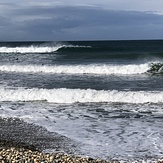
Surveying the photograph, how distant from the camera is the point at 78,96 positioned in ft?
48.7

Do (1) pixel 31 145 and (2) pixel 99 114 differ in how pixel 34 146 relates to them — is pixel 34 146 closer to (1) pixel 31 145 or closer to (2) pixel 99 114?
(1) pixel 31 145

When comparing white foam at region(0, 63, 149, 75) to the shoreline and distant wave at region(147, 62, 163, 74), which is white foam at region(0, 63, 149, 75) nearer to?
distant wave at region(147, 62, 163, 74)

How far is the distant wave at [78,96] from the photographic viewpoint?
1423cm

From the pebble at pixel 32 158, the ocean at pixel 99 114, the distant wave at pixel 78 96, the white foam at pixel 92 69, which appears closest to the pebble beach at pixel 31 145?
the pebble at pixel 32 158

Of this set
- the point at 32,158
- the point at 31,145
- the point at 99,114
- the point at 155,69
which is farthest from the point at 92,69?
the point at 32,158

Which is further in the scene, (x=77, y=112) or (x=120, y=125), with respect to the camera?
(x=77, y=112)

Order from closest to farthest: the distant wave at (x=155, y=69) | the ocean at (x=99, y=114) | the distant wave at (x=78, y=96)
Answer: the ocean at (x=99, y=114) → the distant wave at (x=78, y=96) → the distant wave at (x=155, y=69)

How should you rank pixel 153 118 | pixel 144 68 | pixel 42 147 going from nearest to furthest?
1. pixel 42 147
2. pixel 153 118
3. pixel 144 68

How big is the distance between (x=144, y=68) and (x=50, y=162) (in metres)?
20.1

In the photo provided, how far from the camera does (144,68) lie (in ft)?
84.0

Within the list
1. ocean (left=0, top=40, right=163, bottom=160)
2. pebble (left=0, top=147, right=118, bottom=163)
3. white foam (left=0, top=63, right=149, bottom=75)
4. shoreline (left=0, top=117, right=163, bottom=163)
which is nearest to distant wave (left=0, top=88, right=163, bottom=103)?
ocean (left=0, top=40, right=163, bottom=160)

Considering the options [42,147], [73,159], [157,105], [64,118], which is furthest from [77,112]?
[73,159]

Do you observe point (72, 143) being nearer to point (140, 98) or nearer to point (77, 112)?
point (77, 112)

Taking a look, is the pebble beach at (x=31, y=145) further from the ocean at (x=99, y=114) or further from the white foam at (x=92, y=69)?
the white foam at (x=92, y=69)
